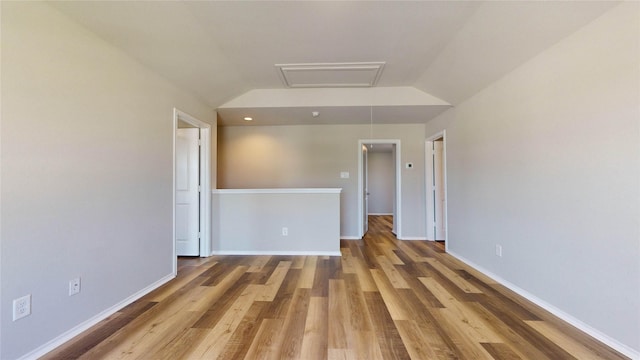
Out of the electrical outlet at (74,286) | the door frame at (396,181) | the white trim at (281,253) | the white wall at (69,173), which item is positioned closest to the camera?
the white wall at (69,173)

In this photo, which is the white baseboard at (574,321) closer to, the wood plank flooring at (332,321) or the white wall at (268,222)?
the wood plank flooring at (332,321)

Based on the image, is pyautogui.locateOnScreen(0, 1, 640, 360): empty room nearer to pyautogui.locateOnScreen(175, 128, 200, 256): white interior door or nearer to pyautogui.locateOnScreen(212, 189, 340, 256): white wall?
pyautogui.locateOnScreen(175, 128, 200, 256): white interior door

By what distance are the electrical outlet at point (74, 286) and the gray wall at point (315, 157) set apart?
3281 mm

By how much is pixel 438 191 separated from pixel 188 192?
4.33m

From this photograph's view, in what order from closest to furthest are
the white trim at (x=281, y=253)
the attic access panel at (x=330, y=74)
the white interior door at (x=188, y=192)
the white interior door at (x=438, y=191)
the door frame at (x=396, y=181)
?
1. the attic access panel at (x=330, y=74)
2. the white interior door at (x=188, y=192)
3. the white trim at (x=281, y=253)
4. the white interior door at (x=438, y=191)
5. the door frame at (x=396, y=181)

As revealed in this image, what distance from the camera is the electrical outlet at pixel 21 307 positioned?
4.75 feet

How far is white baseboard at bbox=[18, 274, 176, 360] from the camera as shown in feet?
5.07

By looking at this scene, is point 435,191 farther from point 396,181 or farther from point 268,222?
point 268,222

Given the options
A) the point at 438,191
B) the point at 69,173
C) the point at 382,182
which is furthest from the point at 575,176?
the point at 382,182

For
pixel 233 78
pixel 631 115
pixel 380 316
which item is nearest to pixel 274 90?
pixel 233 78

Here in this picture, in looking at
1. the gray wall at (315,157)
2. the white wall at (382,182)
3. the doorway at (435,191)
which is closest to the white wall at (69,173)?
the gray wall at (315,157)

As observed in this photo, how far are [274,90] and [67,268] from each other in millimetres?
2943

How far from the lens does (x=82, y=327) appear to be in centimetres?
183

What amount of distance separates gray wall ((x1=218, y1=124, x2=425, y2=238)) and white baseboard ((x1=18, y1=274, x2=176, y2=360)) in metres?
2.82
